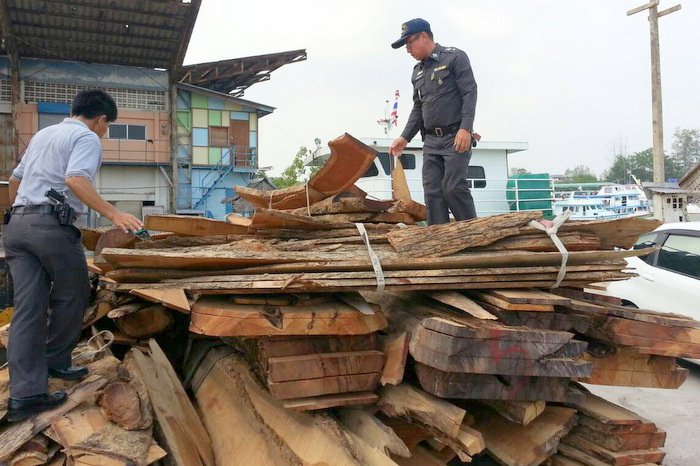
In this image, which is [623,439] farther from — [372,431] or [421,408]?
[372,431]

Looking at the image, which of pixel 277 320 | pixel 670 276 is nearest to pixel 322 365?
pixel 277 320

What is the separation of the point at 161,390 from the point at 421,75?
9.97 feet

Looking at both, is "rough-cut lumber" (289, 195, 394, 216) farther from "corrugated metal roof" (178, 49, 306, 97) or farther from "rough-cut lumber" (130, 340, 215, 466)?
"corrugated metal roof" (178, 49, 306, 97)

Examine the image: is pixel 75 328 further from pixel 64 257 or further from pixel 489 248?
pixel 489 248

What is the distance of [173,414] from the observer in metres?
2.50

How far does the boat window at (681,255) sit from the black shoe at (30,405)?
5.78 m

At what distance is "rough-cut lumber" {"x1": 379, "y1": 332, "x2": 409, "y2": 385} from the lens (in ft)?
7.35

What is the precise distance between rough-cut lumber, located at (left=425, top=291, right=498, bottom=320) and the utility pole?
13363mm

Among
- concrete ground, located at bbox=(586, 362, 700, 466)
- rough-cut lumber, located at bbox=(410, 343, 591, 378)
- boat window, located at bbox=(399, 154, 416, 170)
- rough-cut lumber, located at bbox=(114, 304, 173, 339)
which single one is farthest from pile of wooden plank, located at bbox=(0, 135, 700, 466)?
boat window, located at bbox=(399, 154, 416, 170)

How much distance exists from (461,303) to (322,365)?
0.67 metres

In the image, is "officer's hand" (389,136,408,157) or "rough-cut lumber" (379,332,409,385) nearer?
"rough-cut lumber" (379,332,409,385)

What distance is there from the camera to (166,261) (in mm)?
2432

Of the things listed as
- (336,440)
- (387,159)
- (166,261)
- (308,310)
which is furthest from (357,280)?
(387,159)

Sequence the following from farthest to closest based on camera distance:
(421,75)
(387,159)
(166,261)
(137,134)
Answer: (137,134)
(387,159)
(421,75)
(166,261)
